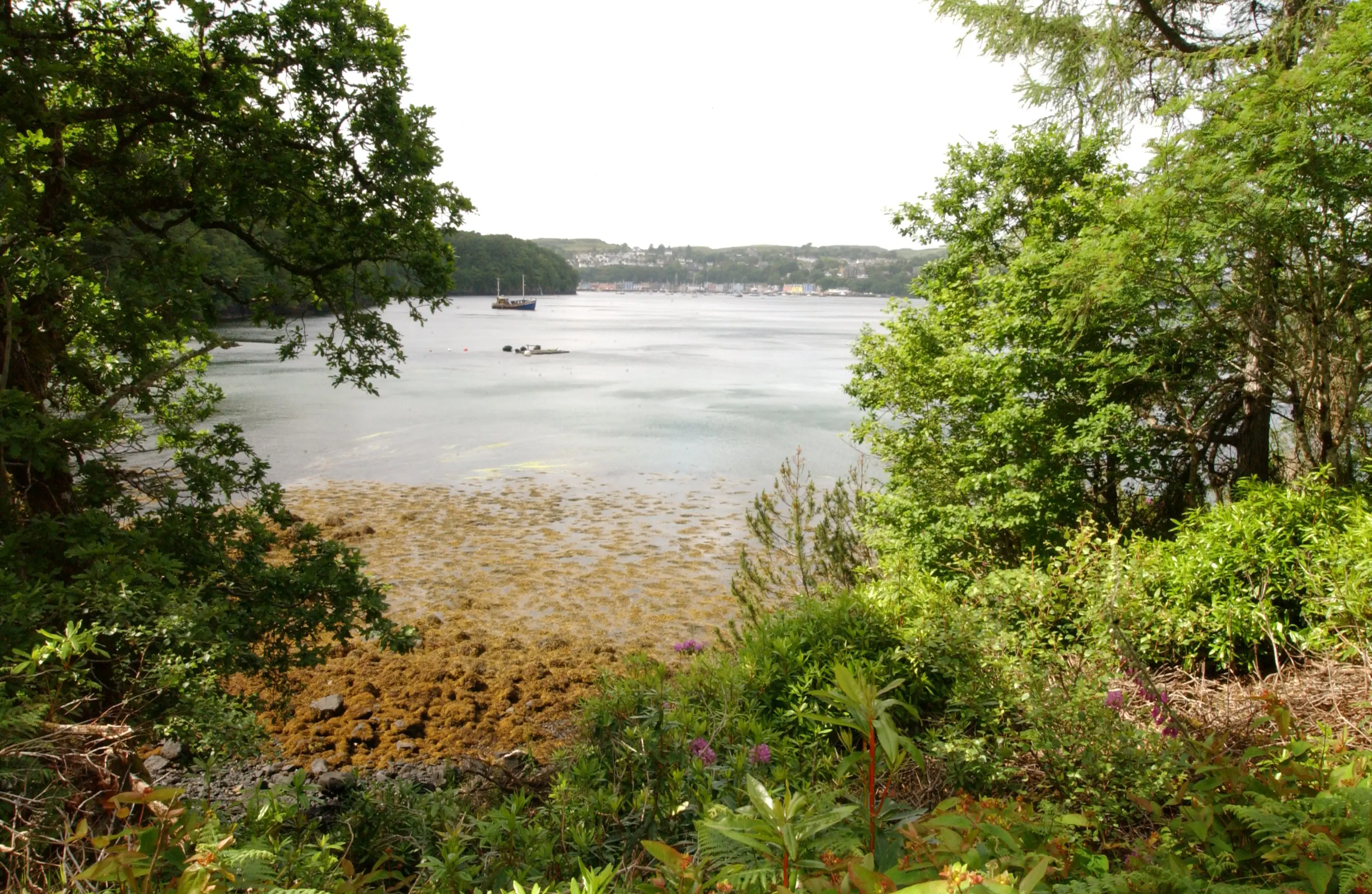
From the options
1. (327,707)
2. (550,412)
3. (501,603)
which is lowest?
(501,603)

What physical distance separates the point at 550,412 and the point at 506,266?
95.6 meters

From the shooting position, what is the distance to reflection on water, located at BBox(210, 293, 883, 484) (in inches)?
690

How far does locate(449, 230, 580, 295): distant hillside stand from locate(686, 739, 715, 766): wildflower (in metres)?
96.8

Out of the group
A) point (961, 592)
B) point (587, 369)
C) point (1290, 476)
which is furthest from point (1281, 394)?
point (587, 369)

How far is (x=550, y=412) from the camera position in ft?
82.8

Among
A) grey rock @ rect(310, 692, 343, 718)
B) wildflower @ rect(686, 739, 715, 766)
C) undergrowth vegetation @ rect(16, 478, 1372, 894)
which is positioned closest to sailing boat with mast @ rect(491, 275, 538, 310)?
grey rock @ rect(310, 692, 343, 718)

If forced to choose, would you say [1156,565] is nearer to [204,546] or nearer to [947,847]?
[947,847]

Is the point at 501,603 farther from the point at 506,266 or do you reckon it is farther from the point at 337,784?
the point at 506,266

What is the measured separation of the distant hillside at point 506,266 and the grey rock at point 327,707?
9315 cm

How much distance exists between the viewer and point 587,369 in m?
37.2

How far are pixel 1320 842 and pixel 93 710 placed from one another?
4621 millimetres

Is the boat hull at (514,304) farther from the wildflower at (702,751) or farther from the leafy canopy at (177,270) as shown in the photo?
the wildflower at (702,751)

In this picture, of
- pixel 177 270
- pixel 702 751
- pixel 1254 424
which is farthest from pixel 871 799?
pixel 1254 424

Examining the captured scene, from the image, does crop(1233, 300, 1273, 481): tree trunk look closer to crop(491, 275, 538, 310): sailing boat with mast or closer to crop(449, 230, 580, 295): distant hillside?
crop(491, 275, 538, 310): sailing boat with mast
